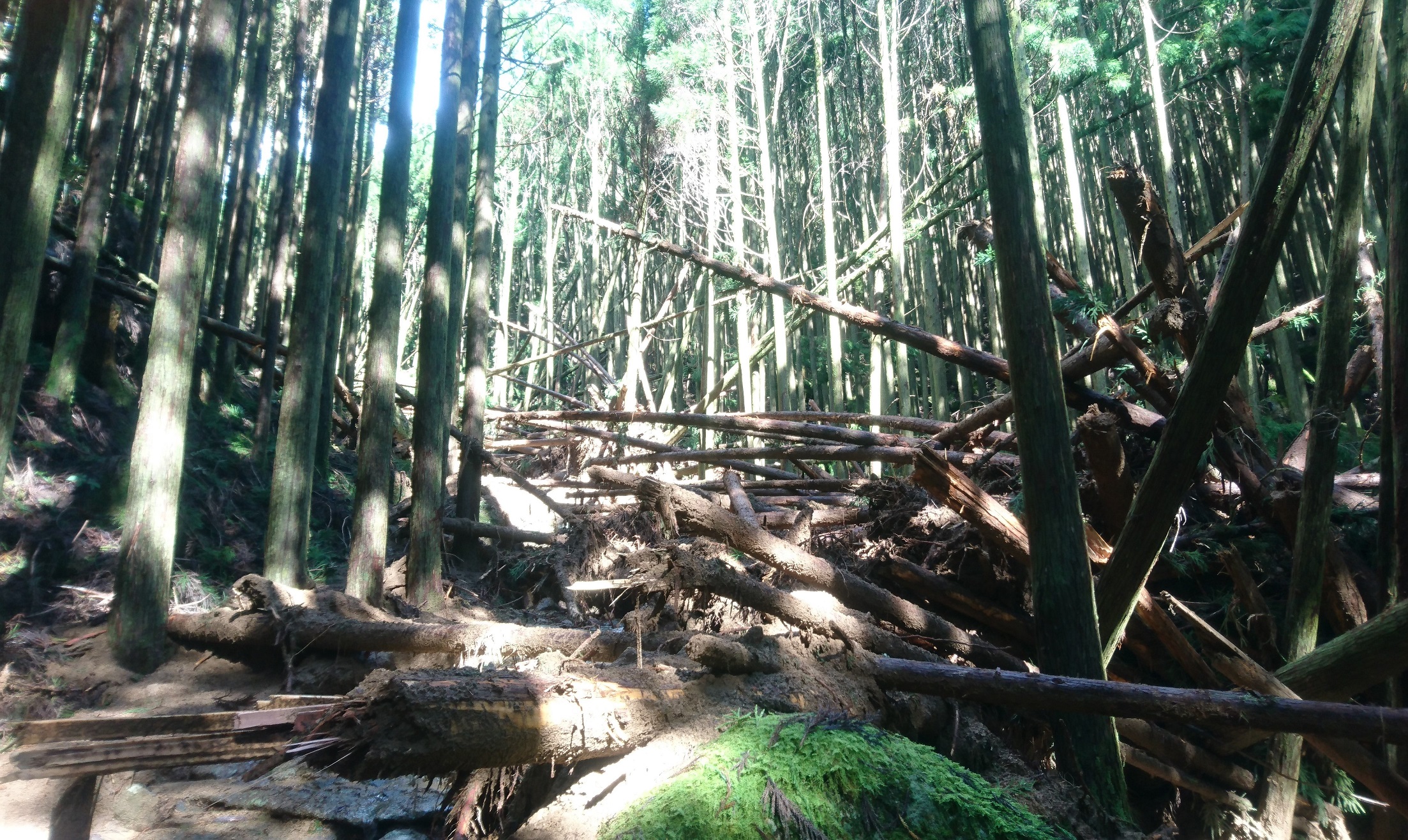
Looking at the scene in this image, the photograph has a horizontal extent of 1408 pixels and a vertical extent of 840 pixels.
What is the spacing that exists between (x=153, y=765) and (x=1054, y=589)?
3224 mm

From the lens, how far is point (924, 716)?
3.42 metres

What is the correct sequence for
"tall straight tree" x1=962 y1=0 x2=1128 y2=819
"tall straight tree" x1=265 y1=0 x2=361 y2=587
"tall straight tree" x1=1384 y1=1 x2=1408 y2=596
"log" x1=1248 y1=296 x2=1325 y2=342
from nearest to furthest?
"tall straight tree" x1=962 y1=0 x2=1128 y2=819
"tall straight tree" x1=1384 y1=1 x2=1408 y2=596
"log" x1=1248 y1=296 x2=1325 y2=342
"tall straight tree" x1=265 y1=0 x2=361 y2=587

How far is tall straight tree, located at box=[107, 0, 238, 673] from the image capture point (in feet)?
16.7

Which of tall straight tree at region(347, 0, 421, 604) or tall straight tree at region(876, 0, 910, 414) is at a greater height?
tall straight tree at region(876, 0, 910, 414)

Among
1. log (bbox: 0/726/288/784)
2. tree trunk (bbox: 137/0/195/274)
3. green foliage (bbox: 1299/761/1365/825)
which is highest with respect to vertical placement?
tree trunk (bbox: 137/0/195/274)

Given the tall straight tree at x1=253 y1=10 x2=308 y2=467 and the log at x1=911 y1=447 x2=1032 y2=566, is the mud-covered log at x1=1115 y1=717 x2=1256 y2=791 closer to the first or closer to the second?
the log at x1=911 y1=447 x2=1032 y2=566

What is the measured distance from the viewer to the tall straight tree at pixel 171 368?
5.10m

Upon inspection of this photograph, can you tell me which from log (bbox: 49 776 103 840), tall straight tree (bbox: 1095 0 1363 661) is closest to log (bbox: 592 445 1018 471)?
tall straight tree (bbox: 1095 0 1363 661)

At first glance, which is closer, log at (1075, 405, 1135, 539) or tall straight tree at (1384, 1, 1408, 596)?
tall straight tree at (1384, 1, 1408, 596)

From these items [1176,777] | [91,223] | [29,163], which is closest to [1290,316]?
[1176,777]

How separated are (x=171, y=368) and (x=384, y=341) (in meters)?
1.81

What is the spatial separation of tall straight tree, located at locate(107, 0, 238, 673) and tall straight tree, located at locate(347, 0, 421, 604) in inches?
54.6

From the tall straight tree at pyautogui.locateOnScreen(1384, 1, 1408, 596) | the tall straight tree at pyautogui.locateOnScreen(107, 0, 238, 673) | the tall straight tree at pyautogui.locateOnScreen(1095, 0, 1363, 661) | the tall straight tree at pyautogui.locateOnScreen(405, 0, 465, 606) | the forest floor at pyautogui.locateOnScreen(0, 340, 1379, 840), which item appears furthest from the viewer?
the tall straight tree at pyautogui.locateOnScreen(405, 0, 465, 606)

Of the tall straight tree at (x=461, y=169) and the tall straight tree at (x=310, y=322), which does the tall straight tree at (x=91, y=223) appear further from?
the tall straight tree at (x=461, y=169)
